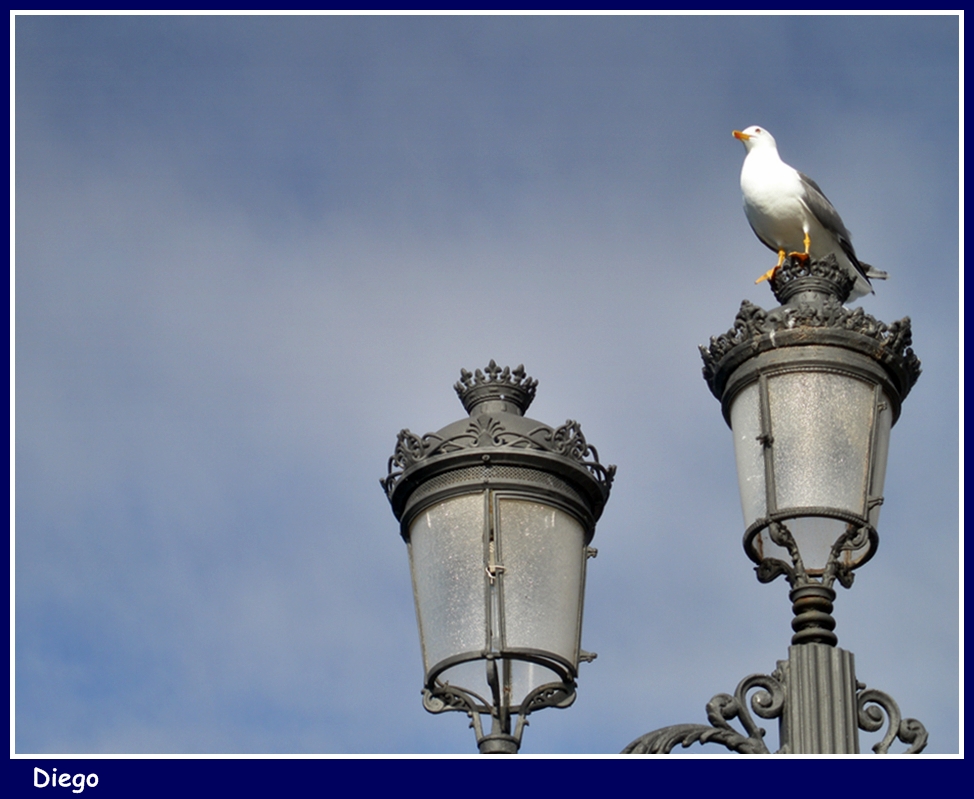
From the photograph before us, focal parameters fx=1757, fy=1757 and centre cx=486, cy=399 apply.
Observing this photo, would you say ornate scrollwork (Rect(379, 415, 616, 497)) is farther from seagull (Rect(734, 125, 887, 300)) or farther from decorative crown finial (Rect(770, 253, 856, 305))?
seagull (Rect(734, 125, 887, 300))

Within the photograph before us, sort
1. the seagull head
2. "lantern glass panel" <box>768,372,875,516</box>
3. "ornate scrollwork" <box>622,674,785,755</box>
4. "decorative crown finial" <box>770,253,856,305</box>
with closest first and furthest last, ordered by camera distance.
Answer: "ornate scrollwork" <box>622,674,785,755</box> → "lantern glass panel" <box>768,372,875,516</box> → "decorative crown finial" <box>770,253,856,305</box> → the seagull head

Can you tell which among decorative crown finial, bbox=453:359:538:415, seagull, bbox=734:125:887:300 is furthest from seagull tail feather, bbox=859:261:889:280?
decorative crown finial, bbox=453:359:538:415

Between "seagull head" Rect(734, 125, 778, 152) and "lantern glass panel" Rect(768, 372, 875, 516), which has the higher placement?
"seagull head" Rect(734, 125, 778, 152)

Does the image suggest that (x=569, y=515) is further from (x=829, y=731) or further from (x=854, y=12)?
(x=854, y=12)

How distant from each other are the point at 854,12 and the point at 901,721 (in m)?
4.64

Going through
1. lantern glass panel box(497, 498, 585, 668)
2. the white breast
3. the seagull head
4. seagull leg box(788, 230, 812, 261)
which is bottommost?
lantern glass panel box(497, 498, 585, 668)

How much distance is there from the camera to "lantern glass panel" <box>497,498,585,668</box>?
6504mm

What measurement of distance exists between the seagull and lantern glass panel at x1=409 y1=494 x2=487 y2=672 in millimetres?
2664

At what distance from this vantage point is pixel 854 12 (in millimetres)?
9609

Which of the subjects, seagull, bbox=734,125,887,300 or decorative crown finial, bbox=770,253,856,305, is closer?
decorative crown finial, bbox=770,253,856,305

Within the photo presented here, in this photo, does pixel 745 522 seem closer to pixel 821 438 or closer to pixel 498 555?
pixel 821 438

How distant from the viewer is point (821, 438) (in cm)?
682

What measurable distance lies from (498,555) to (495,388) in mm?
997

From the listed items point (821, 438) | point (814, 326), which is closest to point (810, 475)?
point (821, 438)
